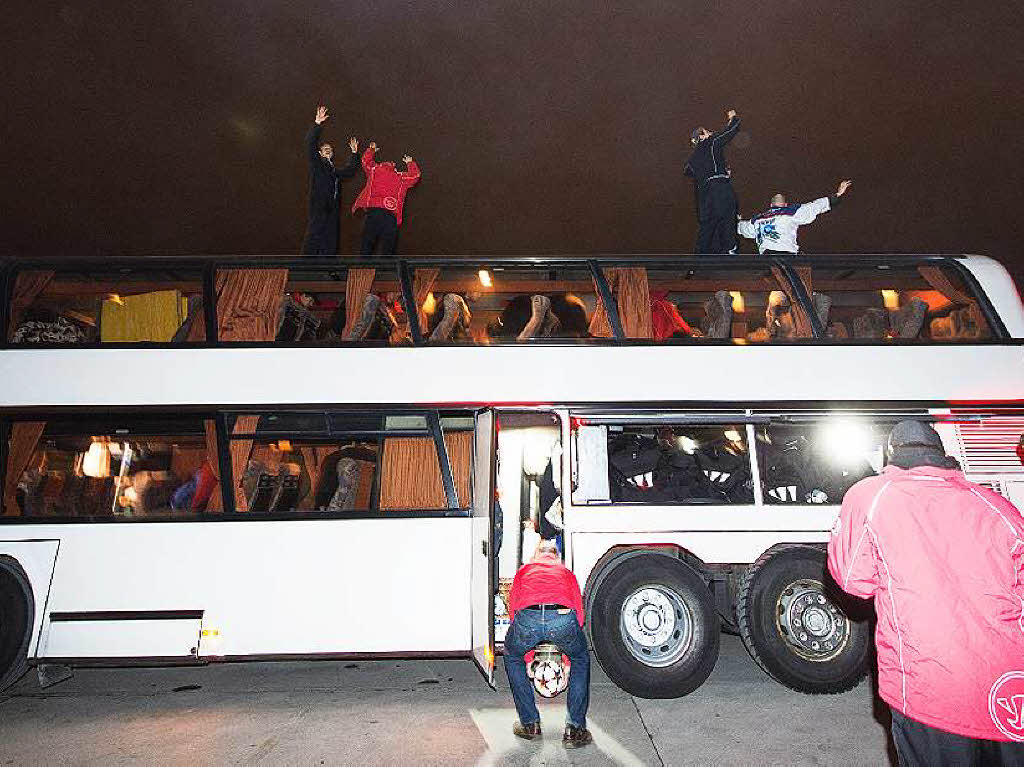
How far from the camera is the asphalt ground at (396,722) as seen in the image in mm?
3873

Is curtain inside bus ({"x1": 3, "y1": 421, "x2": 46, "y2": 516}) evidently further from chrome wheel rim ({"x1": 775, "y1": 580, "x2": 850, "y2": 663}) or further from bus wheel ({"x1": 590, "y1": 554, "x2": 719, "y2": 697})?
chrome wheel rim ({"x1": 775, "y1": 580, "x2": 850, "y2": 663})

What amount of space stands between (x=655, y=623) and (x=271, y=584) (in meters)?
3.15

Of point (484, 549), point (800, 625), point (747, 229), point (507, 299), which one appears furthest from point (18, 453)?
point (747, 229)

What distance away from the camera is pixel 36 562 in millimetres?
4922

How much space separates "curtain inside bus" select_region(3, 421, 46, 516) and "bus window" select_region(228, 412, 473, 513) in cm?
169

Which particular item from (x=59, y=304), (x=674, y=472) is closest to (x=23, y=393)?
(x=59, y=304)

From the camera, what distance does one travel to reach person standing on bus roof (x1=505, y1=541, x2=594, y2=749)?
4.02 meters

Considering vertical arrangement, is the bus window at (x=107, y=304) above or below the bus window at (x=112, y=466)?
above

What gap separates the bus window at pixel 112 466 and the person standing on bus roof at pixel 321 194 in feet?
8.31

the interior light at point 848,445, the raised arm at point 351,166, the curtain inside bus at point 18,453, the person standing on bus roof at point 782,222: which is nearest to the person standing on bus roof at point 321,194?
the raised arm at point 351,166

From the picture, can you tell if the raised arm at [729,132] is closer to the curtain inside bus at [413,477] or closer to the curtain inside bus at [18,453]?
the curtain inside bus at [413,477]

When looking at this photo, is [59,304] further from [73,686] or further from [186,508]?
[73,686]

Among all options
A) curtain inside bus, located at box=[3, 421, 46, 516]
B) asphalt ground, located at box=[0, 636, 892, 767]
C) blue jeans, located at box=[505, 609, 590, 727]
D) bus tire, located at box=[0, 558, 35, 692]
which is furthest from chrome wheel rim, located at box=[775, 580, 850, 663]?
curtain inside bus, located at box=[3, 421, 46, 516]

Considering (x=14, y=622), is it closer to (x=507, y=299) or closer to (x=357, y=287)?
(x=357, y=287)
